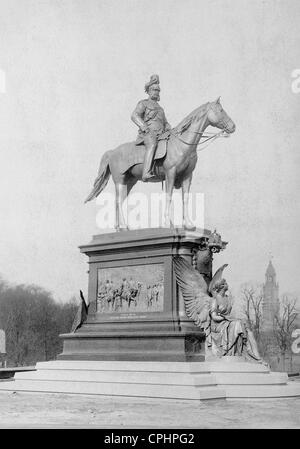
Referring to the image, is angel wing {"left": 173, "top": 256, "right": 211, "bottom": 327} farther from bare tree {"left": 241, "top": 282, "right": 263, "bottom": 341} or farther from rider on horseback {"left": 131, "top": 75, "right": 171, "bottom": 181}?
bare tree {"left": 241, "top": 282, "right": 263, "bottom": 341}

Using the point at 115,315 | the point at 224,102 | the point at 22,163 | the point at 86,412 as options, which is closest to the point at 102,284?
the point at 115,315

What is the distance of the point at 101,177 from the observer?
69.1 feet

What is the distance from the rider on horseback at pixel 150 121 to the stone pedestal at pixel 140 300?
1.98 meters

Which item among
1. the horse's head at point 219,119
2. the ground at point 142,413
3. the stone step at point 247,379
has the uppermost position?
the horse's head at point 219,119

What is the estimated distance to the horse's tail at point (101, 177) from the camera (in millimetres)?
20906

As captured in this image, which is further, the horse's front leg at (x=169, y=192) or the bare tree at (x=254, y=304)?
the bare tree at (x=254, y=304)

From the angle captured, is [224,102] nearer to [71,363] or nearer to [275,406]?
[71,363]

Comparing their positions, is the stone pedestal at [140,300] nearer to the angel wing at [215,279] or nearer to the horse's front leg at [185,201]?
the angel wing at [215,279]

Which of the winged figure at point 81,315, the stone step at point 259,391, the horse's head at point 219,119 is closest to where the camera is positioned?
the stone step at point 259,391

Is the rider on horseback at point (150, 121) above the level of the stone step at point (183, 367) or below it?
above

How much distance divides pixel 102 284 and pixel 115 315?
996 millimetres

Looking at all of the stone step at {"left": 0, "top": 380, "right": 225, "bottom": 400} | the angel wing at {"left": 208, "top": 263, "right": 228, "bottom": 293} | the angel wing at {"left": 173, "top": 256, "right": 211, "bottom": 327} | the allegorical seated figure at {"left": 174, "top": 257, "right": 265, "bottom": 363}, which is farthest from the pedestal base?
the angel wing at {"left": 208, "top": 263, "right": 228, "bottom": 293}

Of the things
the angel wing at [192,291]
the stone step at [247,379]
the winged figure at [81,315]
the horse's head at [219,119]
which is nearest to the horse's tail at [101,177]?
the winged figure at [81,315]

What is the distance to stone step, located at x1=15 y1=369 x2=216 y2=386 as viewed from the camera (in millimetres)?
15719
